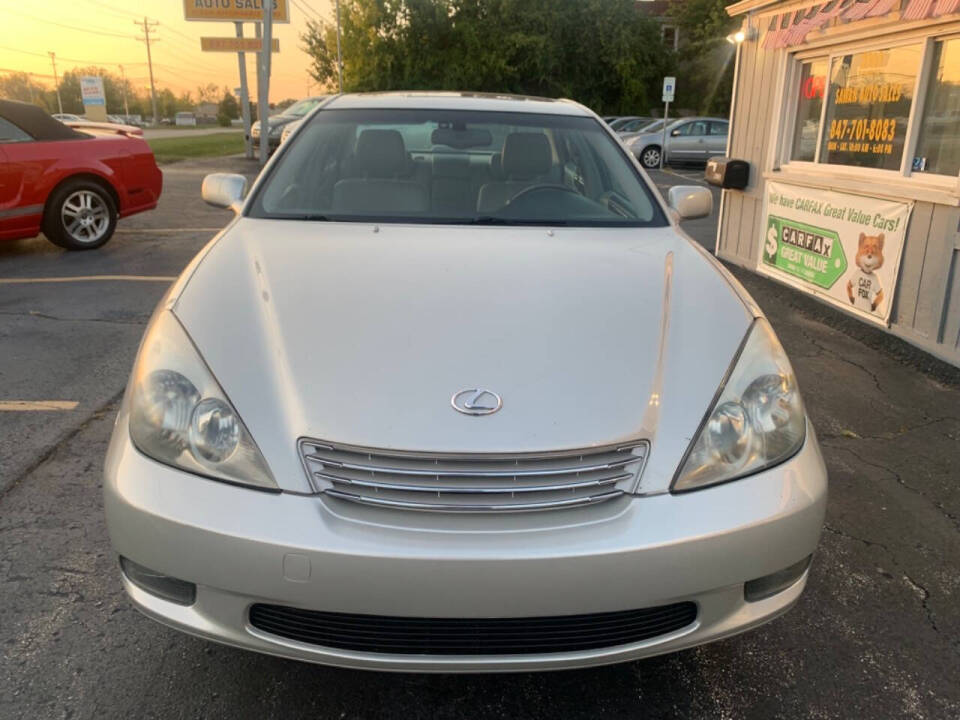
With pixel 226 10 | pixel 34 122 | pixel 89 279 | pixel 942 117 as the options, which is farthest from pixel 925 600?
pixel 226 10

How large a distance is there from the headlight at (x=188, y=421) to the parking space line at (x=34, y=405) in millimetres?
2215

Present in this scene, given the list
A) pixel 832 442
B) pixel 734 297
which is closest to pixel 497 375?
pixel 734 297

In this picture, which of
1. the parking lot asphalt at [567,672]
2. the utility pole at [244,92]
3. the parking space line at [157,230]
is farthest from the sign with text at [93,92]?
the parking lot asphalt at [567,672]

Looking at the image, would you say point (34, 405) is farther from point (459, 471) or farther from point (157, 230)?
point (157, 230)

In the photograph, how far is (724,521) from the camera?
5.63 ft

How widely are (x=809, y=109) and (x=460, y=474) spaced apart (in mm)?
6170

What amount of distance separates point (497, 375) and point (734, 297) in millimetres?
899

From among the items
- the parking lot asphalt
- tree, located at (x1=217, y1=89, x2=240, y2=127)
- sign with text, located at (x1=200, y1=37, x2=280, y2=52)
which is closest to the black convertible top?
the parking lot asphalt

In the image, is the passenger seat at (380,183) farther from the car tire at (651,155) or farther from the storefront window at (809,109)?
the car tire at (651,155)

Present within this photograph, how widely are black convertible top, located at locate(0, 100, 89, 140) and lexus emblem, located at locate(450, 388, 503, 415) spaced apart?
7.05 metres

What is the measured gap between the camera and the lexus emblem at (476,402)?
178 centimetres

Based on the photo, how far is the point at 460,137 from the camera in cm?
337

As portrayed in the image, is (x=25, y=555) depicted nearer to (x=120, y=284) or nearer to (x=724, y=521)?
(x=724, y=521)

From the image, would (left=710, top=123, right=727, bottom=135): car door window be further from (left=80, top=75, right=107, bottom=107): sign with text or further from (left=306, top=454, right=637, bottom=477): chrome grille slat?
(left=80, top=75, right=107, bottom=107): sign with text
